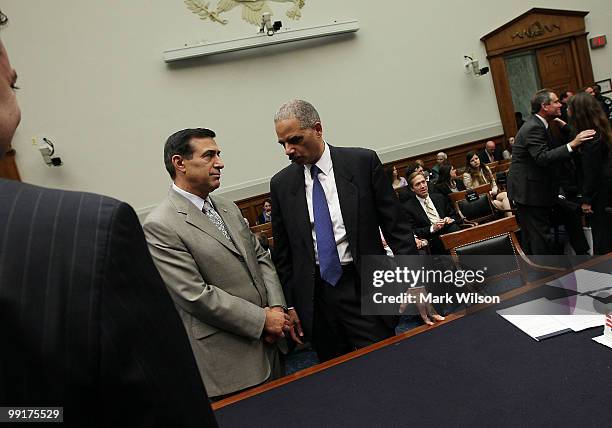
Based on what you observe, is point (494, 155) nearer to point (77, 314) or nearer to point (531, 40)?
point (531, 40)

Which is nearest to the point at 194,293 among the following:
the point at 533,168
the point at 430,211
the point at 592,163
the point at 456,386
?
the point at 456,386

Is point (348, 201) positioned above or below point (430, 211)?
above

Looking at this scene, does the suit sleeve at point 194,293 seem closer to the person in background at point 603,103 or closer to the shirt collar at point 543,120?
the shirt collar at point 543,120

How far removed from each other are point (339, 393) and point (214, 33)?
8427 millimetres

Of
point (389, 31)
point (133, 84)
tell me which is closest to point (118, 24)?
point (133, 84)

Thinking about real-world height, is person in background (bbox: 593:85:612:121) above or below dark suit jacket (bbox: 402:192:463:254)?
above

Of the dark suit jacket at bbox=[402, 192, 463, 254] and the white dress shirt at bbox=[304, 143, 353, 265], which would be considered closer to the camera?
the white dress shirt at bbox=[304, 143, 353, 265]

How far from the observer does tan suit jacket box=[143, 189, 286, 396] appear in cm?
184

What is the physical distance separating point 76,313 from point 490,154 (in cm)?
1009

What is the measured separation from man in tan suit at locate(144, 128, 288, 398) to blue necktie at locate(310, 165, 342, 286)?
0.79 feet

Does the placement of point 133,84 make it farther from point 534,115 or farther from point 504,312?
point 504,312

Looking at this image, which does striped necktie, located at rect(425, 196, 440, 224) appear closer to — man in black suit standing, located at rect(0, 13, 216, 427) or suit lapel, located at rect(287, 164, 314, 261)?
suit lapel, located at rect(287, 164, 314, 261)

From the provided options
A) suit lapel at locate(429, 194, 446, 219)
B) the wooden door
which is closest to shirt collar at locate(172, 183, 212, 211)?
suit lapel at locate(429, 194, 446, 219)

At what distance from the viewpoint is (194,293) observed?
71.6 inches
